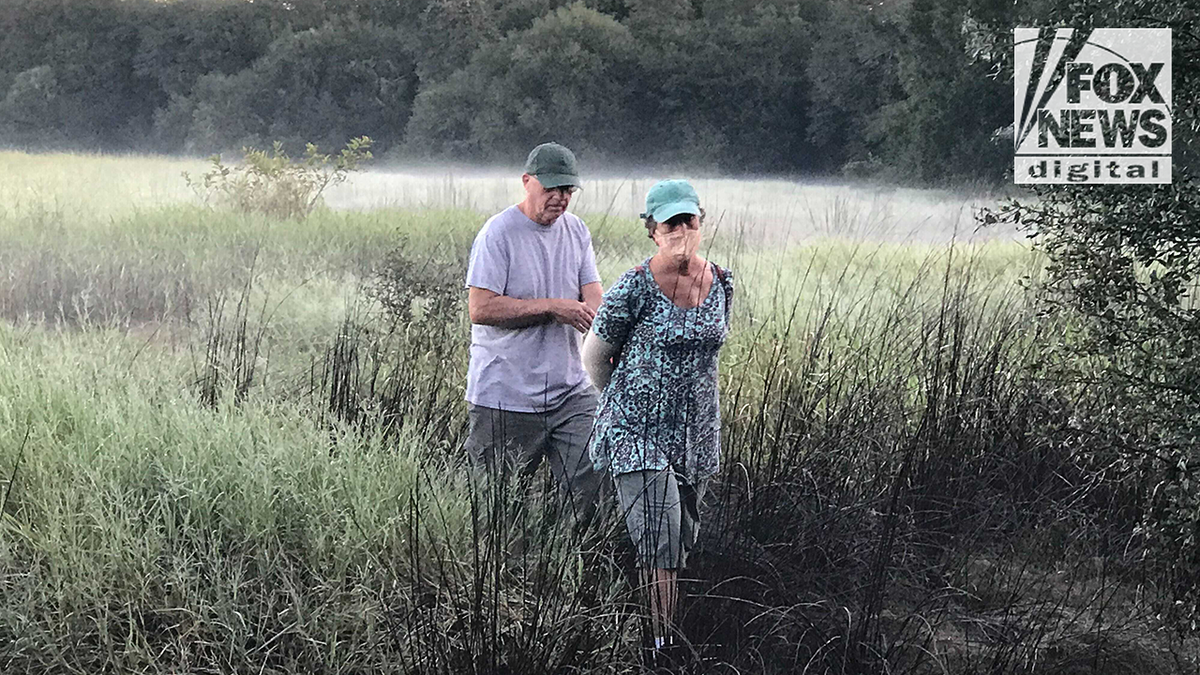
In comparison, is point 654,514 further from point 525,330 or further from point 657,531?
point 525,330

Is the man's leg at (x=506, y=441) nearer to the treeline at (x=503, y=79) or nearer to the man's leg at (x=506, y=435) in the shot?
the man's leg at (x=506, y=435)

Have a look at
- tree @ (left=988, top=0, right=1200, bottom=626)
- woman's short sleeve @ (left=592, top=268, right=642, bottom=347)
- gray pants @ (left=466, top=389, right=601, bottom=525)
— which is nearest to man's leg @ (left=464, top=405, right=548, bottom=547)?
gray pants @ (left=466, top=389, right=601, bottom=525)

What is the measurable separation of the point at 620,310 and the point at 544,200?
0.55 m

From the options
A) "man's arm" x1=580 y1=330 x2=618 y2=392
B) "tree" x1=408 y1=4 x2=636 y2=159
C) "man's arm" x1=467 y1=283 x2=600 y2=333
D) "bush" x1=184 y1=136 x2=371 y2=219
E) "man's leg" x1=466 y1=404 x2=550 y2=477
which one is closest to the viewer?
"man's arm" x1=580 y1=330 x2=618 y2=392

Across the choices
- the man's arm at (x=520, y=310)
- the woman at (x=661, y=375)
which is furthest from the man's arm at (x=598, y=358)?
the man's arm at (x=520, y=310)

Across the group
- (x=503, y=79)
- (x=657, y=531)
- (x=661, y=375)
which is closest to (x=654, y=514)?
(x=657, y=531)

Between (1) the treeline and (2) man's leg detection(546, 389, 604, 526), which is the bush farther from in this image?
(2) man's leg detection(546, 389, 604, 526)

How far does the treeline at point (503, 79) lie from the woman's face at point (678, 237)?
9.55 feet

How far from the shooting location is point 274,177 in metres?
5.49

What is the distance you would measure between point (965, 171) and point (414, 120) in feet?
8.25

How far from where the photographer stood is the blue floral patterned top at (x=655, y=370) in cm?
232

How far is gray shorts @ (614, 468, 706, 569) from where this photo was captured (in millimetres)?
2340

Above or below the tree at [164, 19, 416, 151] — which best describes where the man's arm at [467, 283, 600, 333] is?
below

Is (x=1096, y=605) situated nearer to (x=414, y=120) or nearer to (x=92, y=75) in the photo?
(x=414, y=120)
